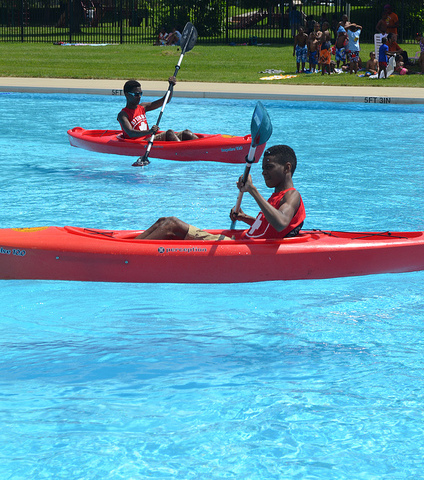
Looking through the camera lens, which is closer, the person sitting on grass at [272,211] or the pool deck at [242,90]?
the person sitting on grass at [272,211]

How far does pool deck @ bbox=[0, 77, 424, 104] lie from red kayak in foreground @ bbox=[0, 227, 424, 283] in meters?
10.5

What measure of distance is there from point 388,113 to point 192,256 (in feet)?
35.8

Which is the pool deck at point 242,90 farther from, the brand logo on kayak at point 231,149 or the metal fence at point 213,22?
the metal fence at point 213,22

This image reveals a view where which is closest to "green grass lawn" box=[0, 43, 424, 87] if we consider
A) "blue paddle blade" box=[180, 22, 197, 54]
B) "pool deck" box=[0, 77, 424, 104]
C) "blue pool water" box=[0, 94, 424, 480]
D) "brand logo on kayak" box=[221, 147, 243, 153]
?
"pool deck" box=[0, 77, 424, 104]

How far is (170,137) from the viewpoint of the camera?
11.2 m

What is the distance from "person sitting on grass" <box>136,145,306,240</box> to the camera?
18.7 ft

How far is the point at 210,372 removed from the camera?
179 inches

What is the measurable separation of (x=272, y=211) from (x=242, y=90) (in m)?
11.8

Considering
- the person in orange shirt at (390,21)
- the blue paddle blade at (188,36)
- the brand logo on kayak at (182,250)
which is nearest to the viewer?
the brand logo on kayak at (182,250)

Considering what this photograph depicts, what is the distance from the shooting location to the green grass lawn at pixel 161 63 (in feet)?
64.5

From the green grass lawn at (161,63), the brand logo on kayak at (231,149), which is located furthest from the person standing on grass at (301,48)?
the brand logo on kayak at (231,149)

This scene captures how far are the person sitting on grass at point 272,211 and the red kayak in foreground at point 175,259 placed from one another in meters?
0.13

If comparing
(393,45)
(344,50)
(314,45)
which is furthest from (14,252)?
(344,50)

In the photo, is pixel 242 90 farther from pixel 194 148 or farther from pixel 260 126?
pixel 260 126
